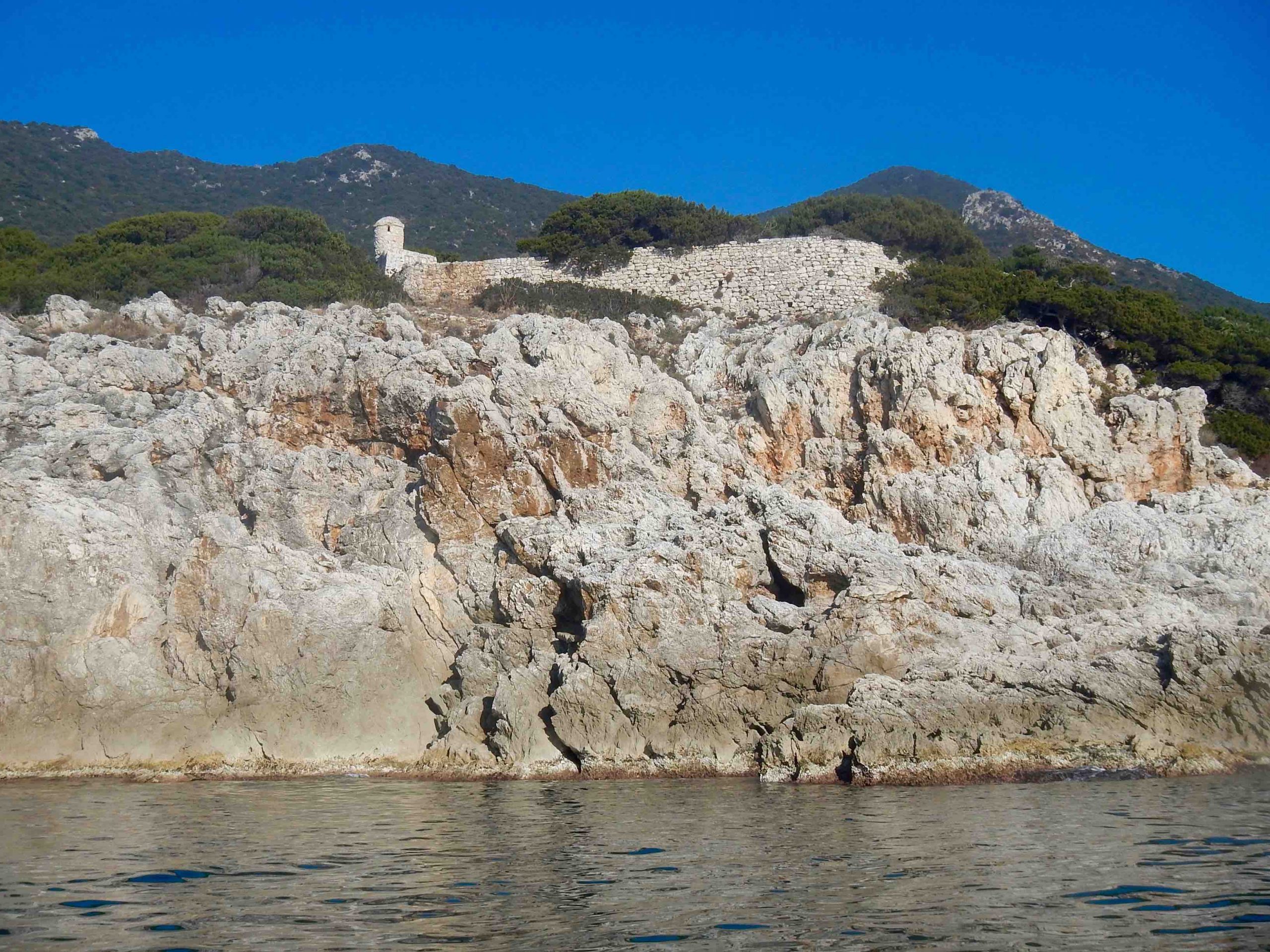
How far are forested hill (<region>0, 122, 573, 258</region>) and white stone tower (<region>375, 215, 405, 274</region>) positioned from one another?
2112 cm

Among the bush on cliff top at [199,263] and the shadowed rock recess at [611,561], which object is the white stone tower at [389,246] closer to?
the bush on cliff top at [199,263]

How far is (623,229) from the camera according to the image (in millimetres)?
38219

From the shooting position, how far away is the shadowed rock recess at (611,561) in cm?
1727

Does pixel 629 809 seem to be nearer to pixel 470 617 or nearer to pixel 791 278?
pixel 470 617

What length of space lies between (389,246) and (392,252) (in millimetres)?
295

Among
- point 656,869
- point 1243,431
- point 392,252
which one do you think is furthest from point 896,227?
point 656,869

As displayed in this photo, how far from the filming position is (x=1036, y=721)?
16797mm

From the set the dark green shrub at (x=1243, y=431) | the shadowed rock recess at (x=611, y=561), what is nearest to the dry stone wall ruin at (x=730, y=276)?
the shadowed rock recess at (x=611, y=561)

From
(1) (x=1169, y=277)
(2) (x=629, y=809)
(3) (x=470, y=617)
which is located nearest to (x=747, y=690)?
(2) (x=629, y=809)

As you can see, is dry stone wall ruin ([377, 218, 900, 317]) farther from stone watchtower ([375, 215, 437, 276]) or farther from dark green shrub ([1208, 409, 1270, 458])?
dark green shrub ([1208, 409, 1270, 458])

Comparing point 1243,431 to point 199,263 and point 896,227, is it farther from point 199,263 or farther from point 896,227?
point 199,263

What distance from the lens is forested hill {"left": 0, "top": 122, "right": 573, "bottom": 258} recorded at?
6425cm

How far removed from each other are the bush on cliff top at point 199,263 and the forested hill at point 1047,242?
1230 inches

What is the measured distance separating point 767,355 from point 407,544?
9.78 m
